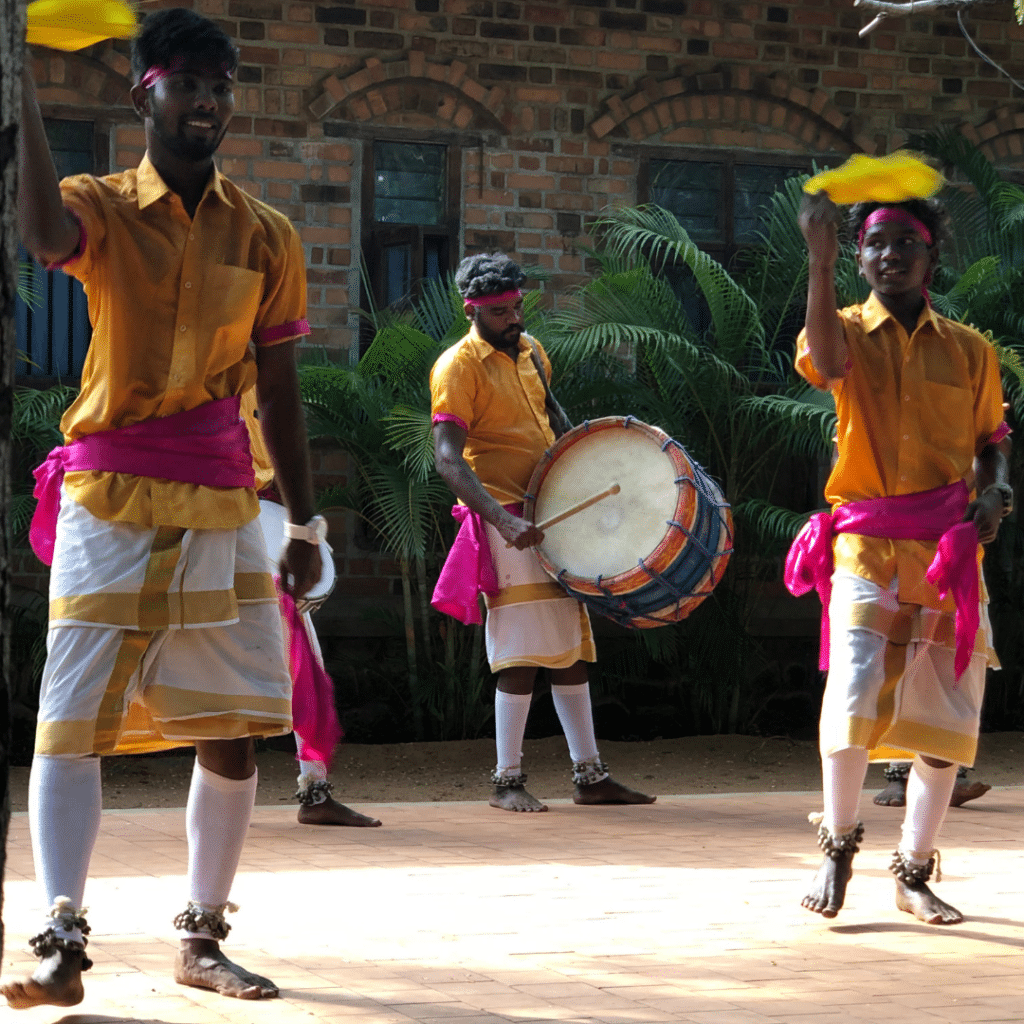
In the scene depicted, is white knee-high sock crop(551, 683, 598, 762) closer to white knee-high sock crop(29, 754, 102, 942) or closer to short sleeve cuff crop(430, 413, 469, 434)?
short sleeve cuff crop(430, 413, 469, 434)

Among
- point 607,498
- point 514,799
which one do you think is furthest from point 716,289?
point 514,799

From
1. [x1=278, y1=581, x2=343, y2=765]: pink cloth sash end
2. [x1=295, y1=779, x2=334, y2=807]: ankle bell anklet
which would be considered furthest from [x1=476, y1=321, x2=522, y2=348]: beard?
[x1=295, y1=779, x2=334, y2=807]: ankle bell anklet

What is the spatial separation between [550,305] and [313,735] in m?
4.86

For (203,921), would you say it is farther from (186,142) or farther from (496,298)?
(496,298)

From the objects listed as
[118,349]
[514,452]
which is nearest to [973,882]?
[514,452]

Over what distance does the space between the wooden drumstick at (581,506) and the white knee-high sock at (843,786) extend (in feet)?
7.91

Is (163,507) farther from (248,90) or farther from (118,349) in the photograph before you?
(248,90)

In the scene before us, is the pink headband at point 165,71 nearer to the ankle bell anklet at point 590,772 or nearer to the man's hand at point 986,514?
the man's hand at point 986,514

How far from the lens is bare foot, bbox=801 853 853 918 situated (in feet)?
15.8

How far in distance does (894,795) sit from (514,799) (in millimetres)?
1676

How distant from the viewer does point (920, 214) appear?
198 inches

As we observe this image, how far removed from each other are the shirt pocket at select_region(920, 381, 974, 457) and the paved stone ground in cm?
134

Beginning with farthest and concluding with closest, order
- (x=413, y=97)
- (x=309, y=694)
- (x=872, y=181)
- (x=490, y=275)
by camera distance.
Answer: (x=413, y=97), (x=490, y=275), (x=309, y=694), (x=872, y=181)

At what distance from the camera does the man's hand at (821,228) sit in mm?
4602
